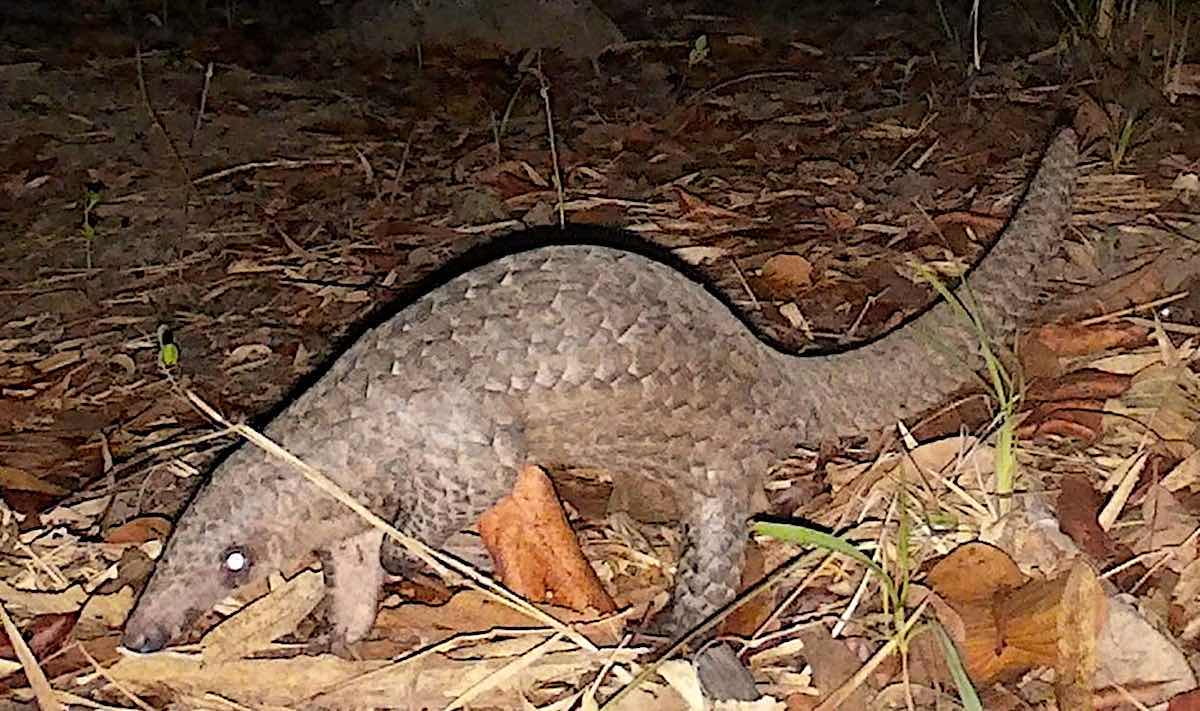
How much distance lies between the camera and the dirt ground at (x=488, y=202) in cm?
227

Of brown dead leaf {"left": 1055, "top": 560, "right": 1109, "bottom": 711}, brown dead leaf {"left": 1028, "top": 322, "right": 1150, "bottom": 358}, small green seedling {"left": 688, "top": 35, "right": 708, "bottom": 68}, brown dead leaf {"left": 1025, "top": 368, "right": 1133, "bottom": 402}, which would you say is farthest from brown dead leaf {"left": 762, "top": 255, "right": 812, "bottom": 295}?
small green seedling {"left": 688, "top": 35, "right": 708, "bottom": 68}

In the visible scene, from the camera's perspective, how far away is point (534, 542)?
198 centimetres

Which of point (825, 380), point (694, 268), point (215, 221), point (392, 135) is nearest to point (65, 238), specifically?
point (215, 221)

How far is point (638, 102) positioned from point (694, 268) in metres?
1.43

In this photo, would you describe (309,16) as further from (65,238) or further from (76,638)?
(76,638)

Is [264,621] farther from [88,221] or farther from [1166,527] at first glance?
[88,221]

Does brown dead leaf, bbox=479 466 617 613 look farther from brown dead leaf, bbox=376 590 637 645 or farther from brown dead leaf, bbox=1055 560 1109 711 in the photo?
brown dead leaf, bbox=1055 560 1109 711

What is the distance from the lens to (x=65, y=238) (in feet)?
11.9

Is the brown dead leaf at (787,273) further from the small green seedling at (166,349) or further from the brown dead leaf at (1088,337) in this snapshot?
the small green seedling at (166,349)

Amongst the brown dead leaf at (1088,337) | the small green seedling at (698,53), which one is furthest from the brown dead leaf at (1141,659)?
the small green seedling at (698,53)

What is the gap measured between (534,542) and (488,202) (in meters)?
1.79

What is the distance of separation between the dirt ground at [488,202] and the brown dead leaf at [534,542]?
126 mm

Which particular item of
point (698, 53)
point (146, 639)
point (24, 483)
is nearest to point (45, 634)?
point (146, 639)

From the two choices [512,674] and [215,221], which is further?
[215,221]
